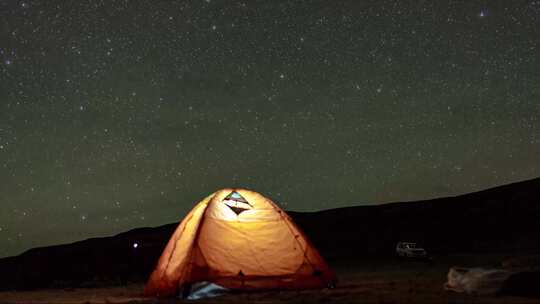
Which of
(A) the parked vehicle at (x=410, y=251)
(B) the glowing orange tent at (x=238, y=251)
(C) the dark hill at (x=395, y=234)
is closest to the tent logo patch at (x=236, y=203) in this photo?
(B) the glowing orange tent at (x=238, y=251)

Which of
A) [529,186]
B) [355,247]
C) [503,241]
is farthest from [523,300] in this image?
[529,186]

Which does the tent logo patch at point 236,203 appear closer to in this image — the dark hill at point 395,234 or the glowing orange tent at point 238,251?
the glowing orange tent at point 238,251

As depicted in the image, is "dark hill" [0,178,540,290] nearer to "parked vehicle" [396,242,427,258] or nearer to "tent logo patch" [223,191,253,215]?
"parked vehicle" [396,242,427,258]

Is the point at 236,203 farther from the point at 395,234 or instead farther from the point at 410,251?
the point at 395,234

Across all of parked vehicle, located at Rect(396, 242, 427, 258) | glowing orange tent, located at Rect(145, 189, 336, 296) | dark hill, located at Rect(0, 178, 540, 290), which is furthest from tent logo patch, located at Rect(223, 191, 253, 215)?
dark hill, located at Rect(0, 178, 540, 290)

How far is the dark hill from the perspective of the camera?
35.9 meters

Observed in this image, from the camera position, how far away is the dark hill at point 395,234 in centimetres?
3591

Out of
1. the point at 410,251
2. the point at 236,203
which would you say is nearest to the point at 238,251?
the point at 236,203

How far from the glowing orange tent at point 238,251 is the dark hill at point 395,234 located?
1903 centimetres

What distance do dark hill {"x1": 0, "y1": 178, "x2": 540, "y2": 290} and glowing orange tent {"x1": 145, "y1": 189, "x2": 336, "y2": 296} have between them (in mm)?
19026

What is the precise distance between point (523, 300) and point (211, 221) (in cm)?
695

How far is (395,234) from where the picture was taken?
145 ft

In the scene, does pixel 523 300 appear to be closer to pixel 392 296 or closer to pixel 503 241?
pixel 392 296

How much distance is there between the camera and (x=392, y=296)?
35.9ft
